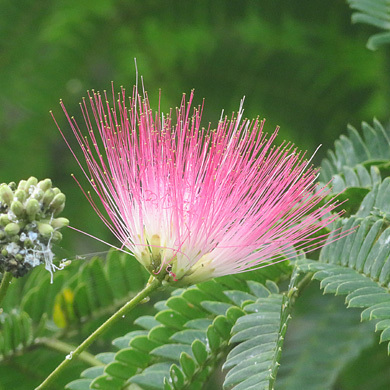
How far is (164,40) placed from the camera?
306 centimetres

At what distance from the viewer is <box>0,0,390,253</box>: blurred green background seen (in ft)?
9.36

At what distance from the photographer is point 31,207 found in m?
→ 1.33

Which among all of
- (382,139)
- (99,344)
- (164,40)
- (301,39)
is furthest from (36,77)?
(382,139)

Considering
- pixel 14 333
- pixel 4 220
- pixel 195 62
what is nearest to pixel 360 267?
pixel 4 220

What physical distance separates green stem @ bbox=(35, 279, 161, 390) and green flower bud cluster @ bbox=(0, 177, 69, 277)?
0.58 ft

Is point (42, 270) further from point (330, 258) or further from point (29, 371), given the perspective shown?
point (330, 258)

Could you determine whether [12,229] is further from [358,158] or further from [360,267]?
[358,158]

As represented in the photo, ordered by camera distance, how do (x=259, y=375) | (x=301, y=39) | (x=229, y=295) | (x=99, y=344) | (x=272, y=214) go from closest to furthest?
(x=259, y=375), (x=272, y=214), (x=229, y=295), (x=99, y=344), (x=301, y=39)

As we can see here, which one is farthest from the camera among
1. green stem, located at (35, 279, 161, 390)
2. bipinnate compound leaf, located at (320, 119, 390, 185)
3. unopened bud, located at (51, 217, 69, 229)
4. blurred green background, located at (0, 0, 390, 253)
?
blurred green background, located at (0, 0, 390, 253)

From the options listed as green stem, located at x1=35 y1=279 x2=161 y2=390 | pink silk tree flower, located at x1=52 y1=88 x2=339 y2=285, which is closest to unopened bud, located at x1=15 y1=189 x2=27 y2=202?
pink silk tree flower, located at x1=52 y1=88 x2=339 y2=285

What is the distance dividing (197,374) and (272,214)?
412 millimetres

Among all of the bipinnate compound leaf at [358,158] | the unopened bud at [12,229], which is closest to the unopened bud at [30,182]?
the unopened bud at [12,229]

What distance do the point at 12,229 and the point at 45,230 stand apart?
66 millimetres

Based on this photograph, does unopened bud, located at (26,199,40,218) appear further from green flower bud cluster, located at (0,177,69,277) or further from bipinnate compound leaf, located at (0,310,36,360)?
bipinnate compound leaf, located at (0,310,36,360)
